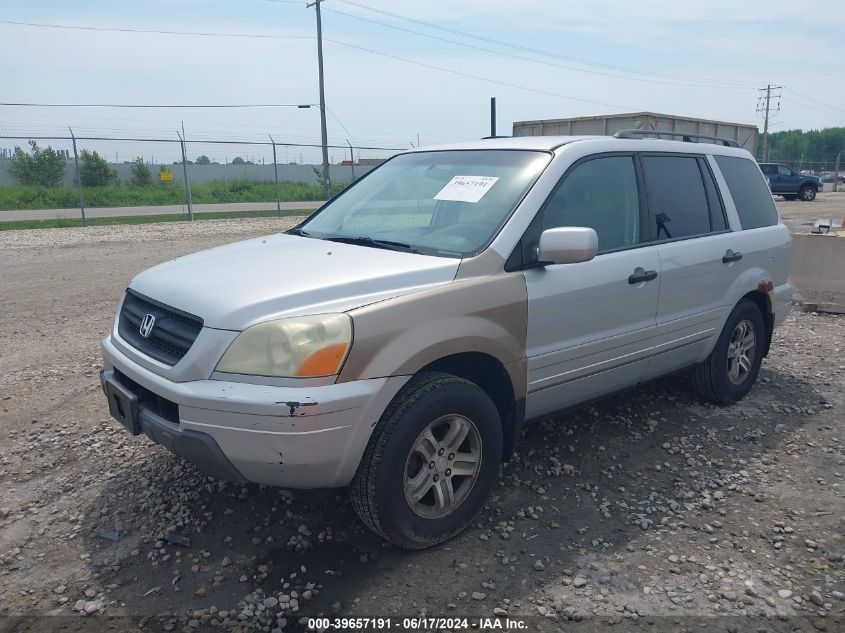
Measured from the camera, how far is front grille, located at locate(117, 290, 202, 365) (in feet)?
9.45

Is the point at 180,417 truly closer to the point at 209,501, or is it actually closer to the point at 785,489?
the point at 209,501

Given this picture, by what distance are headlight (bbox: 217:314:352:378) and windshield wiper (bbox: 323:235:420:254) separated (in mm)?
793

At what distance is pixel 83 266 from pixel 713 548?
10343mm

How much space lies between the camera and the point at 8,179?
3011 centimetres

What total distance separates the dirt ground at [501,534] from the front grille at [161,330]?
83 centimetres

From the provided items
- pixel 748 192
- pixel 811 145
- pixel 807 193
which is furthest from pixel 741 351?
pixel 811 145

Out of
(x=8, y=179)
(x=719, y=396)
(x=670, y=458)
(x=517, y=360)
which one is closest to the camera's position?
(x=517, y=360)

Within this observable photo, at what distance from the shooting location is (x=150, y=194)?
28188 millimetres

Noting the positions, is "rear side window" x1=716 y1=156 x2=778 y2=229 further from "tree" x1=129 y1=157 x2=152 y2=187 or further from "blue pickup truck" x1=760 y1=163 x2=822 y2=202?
"blue pickup truck" x1=760 y1=163 x2=822 y2=202

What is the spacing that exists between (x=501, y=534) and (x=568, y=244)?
1.40m

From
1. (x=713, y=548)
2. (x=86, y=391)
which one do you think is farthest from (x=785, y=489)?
(x=86, y=391)

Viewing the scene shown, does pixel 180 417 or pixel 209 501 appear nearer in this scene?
pixel 180 417

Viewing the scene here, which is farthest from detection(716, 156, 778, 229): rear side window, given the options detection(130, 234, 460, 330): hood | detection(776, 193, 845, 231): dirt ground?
detection(776, 193, 845, 231): dirt ground

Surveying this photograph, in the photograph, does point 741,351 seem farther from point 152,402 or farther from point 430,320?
point 152,402
